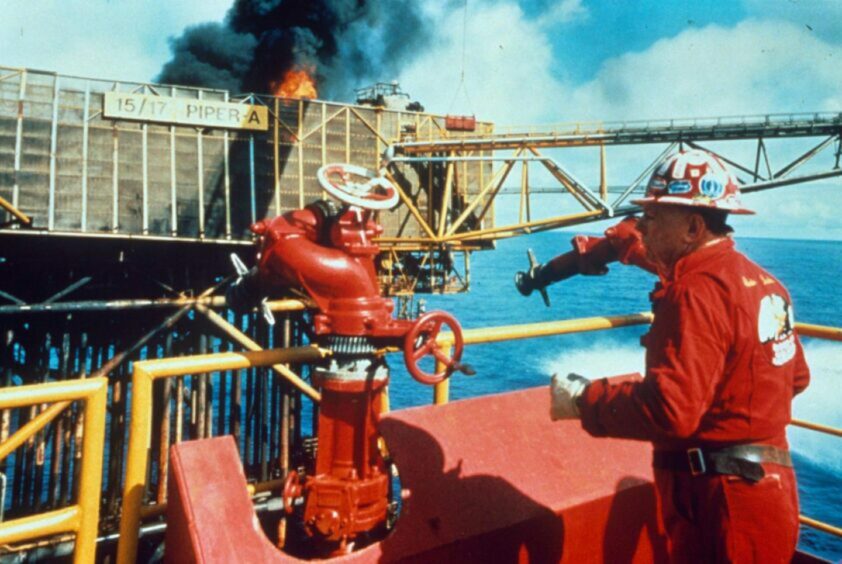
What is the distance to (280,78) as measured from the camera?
117 ft

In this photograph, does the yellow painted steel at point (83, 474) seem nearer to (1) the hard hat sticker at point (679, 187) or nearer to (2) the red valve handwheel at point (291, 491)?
(2) the red valve handwheel at point (291, 491)

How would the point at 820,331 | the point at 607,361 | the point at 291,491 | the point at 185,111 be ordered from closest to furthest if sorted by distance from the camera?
1. the point at 291,491
2. the point at 820,331
3. the point at 185,111
4. the point at 607,361

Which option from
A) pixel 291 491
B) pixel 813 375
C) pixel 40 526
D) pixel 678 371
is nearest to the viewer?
pixel 678 371

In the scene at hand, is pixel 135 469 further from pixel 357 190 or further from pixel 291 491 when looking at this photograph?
pixel 357 190

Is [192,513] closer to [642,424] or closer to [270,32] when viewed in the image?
[642,424]

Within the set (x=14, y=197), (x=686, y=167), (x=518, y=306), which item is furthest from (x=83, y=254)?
(x=518, y=306)

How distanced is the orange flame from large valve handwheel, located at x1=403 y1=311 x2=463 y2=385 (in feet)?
109

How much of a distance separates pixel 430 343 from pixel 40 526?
179 centimetres

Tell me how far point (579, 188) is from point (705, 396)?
1225cm

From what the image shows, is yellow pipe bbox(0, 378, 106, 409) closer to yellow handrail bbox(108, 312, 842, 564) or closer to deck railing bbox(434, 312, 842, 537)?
yellow handrail bbox(108, 312, 842, 564)

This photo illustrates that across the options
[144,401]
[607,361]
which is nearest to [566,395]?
[144,401]

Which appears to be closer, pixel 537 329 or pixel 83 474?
pixel 83 474

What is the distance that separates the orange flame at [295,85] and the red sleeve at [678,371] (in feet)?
112

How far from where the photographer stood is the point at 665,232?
7.67 feet
